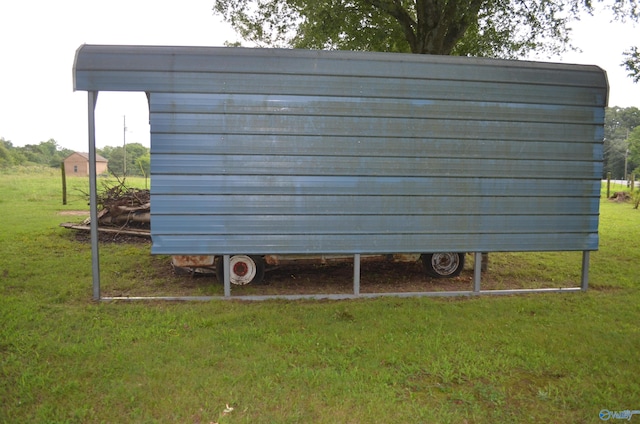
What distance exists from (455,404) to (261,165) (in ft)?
11.6

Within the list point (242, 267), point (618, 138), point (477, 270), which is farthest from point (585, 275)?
point (618, 138)

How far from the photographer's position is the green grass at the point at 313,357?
330cm

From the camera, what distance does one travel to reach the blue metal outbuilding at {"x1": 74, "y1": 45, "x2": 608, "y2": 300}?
559cm

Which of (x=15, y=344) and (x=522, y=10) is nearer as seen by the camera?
(x=15, y=344)

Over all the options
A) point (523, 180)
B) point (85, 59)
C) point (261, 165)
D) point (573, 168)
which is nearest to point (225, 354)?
point (261, 165)

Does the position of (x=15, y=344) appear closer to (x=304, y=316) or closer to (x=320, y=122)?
(x=304, y=316)

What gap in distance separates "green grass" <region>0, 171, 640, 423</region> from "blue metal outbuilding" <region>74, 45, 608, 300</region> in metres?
0.91

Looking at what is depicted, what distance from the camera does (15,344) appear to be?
14.2 feet

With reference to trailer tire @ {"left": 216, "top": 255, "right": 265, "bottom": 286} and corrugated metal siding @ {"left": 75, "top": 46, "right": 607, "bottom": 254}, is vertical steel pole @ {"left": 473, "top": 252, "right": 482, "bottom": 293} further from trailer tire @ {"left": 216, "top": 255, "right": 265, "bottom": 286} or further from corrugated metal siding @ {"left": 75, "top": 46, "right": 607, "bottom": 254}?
trailer tire @ {"left": 216, "top": 255, "right": 265, "bottom": 286}

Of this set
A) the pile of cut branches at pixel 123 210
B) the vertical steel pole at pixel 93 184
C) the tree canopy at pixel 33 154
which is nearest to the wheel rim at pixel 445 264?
the vertical steel pole at pixel 93 184

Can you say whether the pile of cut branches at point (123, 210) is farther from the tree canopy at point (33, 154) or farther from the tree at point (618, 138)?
the tree at point (618, 138)

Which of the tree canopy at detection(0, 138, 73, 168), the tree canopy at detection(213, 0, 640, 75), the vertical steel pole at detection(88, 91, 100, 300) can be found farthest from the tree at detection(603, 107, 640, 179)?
the tree canopy at detection(0, 138, 73, 168)

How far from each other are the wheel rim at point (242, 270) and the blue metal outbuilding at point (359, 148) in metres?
0.66

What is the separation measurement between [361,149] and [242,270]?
94.2 inches
